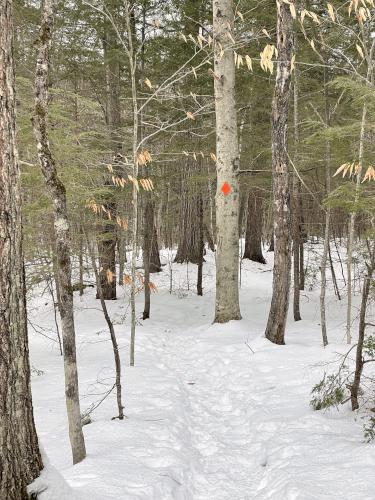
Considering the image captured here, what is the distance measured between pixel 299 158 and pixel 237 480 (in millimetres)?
8203

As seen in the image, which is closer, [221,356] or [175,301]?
[221,356]

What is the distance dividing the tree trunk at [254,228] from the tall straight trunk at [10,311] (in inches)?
593

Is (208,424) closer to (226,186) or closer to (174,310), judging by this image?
(226,186)

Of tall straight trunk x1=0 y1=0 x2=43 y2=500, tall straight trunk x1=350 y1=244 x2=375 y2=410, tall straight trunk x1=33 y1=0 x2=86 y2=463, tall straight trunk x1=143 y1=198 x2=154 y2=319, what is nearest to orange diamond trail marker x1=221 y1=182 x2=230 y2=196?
tall straight trunk x1=143 y1=198 x2=154 y2=319

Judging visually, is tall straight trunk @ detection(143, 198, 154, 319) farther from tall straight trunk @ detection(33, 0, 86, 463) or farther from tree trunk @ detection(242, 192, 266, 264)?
tall straight trunk @ detection(33, 0, 86, 463)

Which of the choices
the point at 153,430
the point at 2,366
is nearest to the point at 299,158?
the point at 153,430

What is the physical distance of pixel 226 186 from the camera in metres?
10.3

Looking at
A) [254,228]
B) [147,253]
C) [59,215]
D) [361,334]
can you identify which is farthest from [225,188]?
[254,228]

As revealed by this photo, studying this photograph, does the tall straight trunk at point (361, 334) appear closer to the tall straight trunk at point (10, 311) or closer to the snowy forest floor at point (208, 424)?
the snowy forest floor at point (208, 424)

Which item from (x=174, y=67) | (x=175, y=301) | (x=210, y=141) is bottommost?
(x=175, y=301)

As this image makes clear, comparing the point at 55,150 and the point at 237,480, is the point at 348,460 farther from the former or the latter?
the point at 55,150

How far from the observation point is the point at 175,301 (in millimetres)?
14742

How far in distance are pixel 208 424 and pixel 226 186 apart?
6181 millimetres

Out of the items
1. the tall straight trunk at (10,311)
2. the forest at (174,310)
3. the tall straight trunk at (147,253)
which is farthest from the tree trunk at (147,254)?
the tall straight trunk at (10,311)
